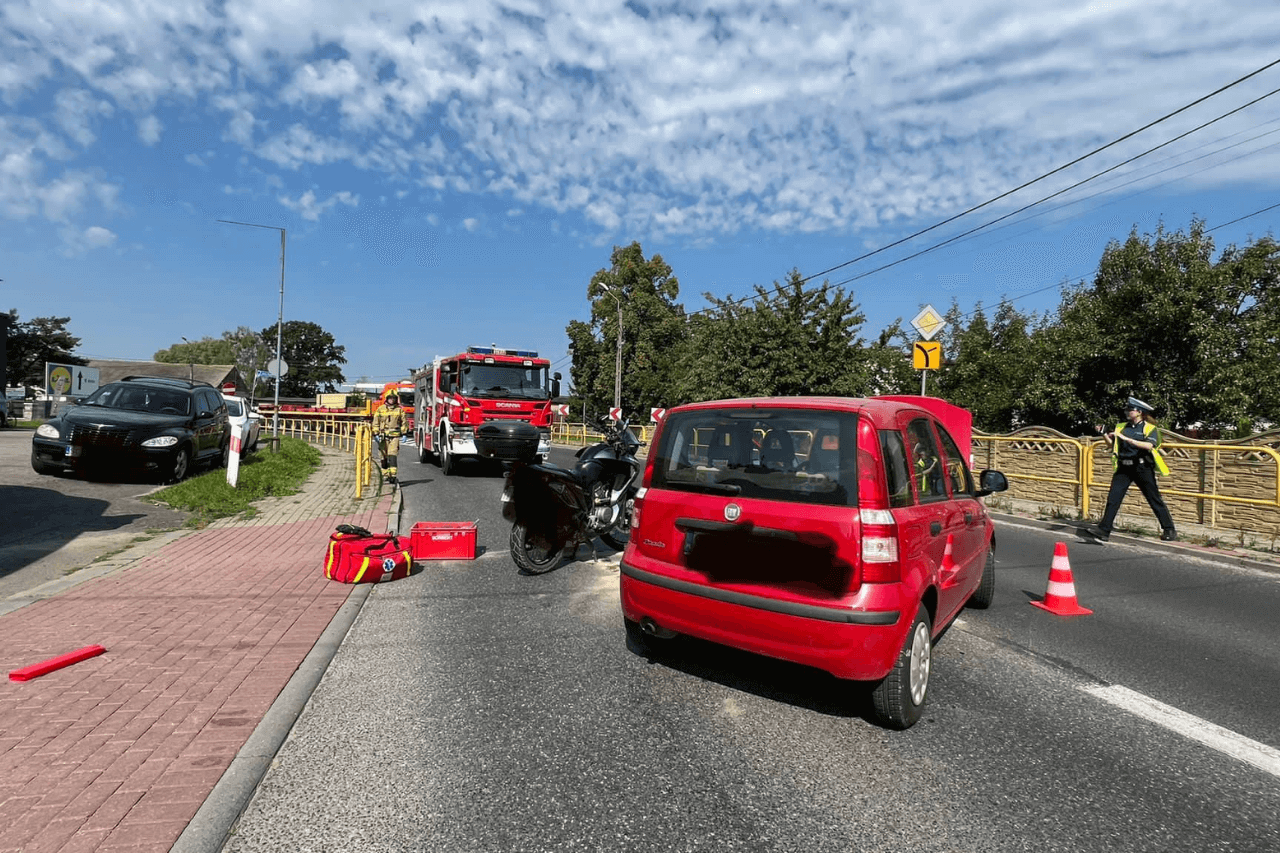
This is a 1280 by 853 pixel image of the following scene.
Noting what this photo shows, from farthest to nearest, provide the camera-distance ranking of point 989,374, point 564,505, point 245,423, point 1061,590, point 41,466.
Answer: point 989,374 → point 245,423 → point 41,466 → point 564,505 → point 1061,590

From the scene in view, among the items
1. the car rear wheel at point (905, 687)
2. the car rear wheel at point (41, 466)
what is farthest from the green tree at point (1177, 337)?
the car rear wheel at point (41, 466)

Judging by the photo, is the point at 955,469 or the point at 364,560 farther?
the point at 364,560

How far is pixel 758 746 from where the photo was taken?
346 cm

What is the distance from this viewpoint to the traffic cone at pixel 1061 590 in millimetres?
5973

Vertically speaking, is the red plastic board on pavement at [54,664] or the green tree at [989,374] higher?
the green tree at [989,374]

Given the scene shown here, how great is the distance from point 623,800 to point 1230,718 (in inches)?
127

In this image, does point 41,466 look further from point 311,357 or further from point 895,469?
point 311,357

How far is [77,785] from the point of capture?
2.90 m


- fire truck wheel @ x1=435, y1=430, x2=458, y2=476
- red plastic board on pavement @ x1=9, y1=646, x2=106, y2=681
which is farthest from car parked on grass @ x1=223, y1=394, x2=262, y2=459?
red plastic board on pavement @ x1=9, y1=646, x2=106, y2=681

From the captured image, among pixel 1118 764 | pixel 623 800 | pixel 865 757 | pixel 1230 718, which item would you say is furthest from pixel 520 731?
pixel 1230 718

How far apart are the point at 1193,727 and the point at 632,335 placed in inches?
1881

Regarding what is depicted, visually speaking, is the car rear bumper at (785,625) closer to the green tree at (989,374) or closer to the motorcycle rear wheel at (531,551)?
the motorcycle rear wheel at (531,551)

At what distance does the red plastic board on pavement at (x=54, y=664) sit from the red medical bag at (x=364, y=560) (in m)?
2.23

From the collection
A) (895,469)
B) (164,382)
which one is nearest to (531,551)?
(895,469)
